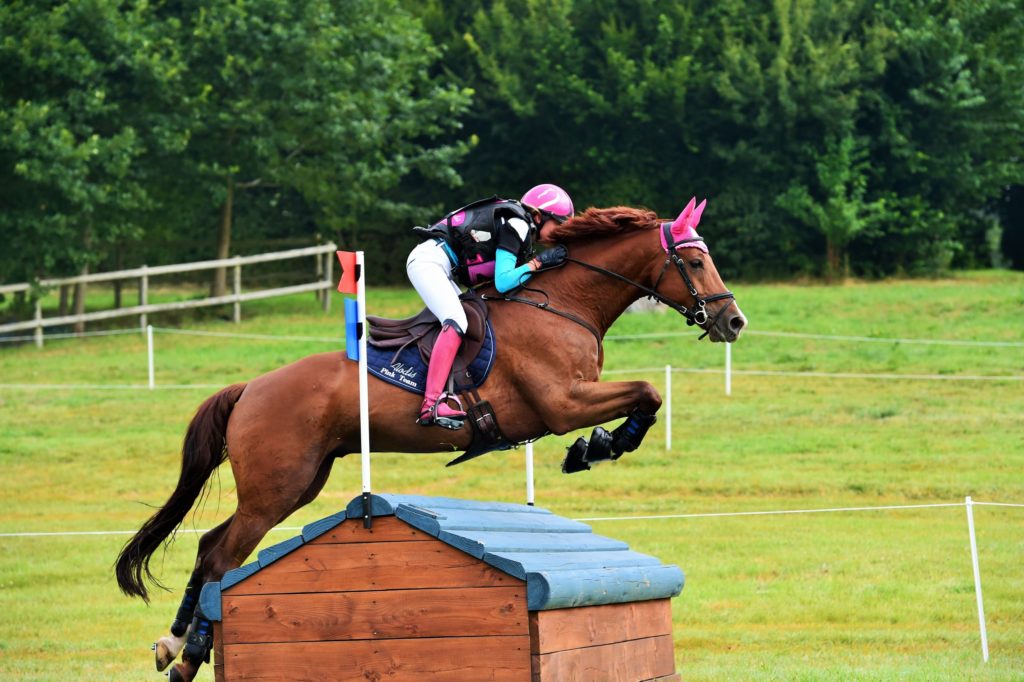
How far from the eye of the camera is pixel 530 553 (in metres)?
6.20

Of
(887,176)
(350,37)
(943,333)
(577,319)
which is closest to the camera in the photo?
(577,319)

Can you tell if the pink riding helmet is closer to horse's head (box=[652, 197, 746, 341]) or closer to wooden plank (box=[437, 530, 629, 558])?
horse's head (box=[652, 197, 746, 341])

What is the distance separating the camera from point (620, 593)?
636 cm

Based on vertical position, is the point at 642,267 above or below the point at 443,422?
above

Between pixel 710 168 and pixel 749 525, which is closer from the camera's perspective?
pixel 749 525

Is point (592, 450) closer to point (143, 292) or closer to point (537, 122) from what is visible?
point (143, 292)

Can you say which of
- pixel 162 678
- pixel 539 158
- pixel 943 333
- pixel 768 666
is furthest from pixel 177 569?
pixel 539 158

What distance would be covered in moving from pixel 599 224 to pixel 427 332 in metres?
1.06

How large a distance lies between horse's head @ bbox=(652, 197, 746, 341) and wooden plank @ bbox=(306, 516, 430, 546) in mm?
1895

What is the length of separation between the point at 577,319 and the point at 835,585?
200 inches

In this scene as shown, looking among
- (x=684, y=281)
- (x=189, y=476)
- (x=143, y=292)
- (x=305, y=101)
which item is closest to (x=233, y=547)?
(x=189, y=476)

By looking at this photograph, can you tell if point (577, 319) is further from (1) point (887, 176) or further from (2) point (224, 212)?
(1) point (887, 176)

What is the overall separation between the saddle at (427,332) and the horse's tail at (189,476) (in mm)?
773

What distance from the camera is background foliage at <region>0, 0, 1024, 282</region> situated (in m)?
25.2
